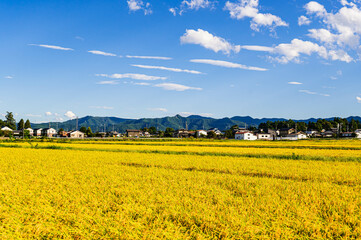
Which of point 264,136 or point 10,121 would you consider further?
point 10,121

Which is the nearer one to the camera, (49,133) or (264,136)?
(264,136)

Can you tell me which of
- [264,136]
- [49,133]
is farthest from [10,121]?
[264,136]

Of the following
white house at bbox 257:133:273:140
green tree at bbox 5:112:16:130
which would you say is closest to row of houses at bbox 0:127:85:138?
green tree at bbox 5:112:16:130

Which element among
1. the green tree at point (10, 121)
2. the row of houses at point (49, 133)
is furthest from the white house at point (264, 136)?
the green tree at point (10, 121)

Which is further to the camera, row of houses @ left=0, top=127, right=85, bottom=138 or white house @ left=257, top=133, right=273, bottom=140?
row of houses @ left=0, top=127, right=85, bottom=138

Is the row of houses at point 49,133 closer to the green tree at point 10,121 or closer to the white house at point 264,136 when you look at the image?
the green tree at point 10,121

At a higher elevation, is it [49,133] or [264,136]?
[49,133]

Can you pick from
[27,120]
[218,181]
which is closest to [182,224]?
[218,181]

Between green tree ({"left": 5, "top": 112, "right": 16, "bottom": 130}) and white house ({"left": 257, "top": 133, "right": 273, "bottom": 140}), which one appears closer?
white house ({"left": 257, "top": 133, "right": 273, "bottom": 140})

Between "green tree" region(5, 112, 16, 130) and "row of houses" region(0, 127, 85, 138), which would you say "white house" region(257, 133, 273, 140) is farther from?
"green tree" region(5, 112, 16, 130)

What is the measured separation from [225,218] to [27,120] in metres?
145

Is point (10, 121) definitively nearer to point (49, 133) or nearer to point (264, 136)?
point (49, 133)

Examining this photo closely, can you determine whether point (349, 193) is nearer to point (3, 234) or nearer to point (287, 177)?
point (287, 177)

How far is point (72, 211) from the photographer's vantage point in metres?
5.64
